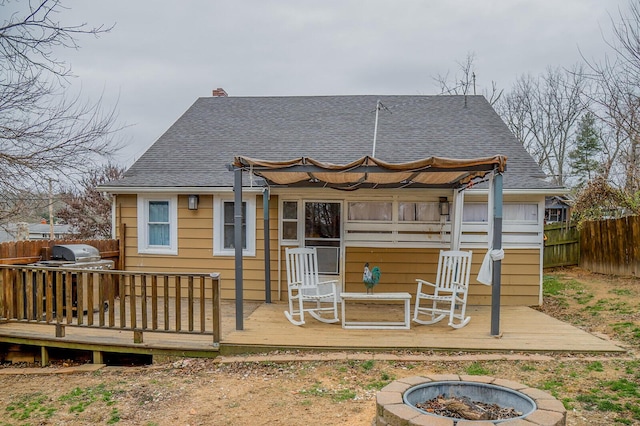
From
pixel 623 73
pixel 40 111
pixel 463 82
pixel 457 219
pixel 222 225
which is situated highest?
pixel 463 82

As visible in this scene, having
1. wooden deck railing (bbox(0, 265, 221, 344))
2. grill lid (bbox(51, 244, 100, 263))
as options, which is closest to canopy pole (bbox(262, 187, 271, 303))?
wooden deck railing (bbox(0, 265, 221, 344))

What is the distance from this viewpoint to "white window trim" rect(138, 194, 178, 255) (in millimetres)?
8258

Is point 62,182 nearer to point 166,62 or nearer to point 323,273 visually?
point 323,273

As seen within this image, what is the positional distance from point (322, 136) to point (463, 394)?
6880 mm

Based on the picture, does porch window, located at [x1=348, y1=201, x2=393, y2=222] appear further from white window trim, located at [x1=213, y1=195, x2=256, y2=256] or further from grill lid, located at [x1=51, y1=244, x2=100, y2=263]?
grill lid, located at [x1=51, y1=244, x2=100, y2=263]

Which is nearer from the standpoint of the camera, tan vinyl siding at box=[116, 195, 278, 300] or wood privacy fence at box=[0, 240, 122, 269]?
wood privacy fence at box=[0, 240, 122, 269]

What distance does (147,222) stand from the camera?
834 cm

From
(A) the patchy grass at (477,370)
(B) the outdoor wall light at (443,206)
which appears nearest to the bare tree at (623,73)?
(B) the outdoor wall light at (443,206)

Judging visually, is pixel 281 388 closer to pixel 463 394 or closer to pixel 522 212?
pixel 463 394

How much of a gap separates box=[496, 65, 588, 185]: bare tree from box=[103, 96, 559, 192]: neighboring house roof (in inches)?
454

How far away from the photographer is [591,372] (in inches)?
171

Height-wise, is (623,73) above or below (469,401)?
above

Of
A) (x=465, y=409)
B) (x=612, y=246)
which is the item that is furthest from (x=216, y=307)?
(x=612, y=246)

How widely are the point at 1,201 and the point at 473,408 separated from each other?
6.66 metres
